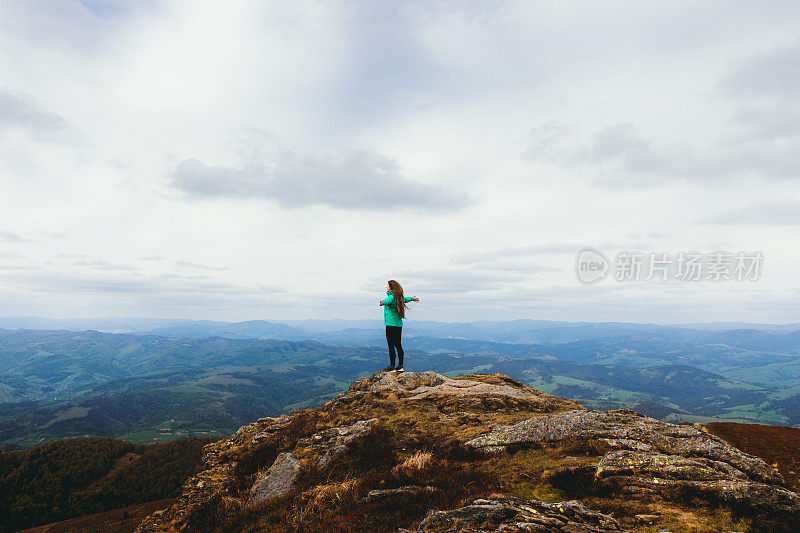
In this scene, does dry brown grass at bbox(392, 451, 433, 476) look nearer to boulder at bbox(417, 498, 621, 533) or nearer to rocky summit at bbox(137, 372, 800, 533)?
rocky summit at bbox(137, 372, 800, 533)

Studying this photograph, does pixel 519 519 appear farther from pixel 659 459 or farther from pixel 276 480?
pixel 276 480

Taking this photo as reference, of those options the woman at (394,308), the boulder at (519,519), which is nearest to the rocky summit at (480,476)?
the boulder at (519,519)

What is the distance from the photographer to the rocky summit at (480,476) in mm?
7492

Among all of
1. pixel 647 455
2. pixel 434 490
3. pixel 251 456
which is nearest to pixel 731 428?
pixel 647 455

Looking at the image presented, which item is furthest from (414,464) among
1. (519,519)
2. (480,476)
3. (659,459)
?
(659,459)

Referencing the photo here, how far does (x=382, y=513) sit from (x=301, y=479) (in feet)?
16.8

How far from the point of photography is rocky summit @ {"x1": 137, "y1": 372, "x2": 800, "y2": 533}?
7492 mm

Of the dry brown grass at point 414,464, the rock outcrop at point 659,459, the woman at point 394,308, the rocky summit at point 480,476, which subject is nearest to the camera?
the rocky summit at point 480,476

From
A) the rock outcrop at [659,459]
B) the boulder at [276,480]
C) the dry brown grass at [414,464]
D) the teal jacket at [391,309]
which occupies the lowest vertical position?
the boulder at [276,480]

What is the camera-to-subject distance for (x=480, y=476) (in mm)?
10031

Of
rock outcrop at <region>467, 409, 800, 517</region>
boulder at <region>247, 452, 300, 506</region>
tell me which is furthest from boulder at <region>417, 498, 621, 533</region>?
boulder at <region>247, 452, 300, 506</region>

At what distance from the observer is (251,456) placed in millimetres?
16062

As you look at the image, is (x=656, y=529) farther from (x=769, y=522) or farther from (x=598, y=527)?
(x=769, y=522)

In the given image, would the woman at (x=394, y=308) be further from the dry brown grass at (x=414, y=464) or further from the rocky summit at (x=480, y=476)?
the dry brown grass at (x=414, y=464)
